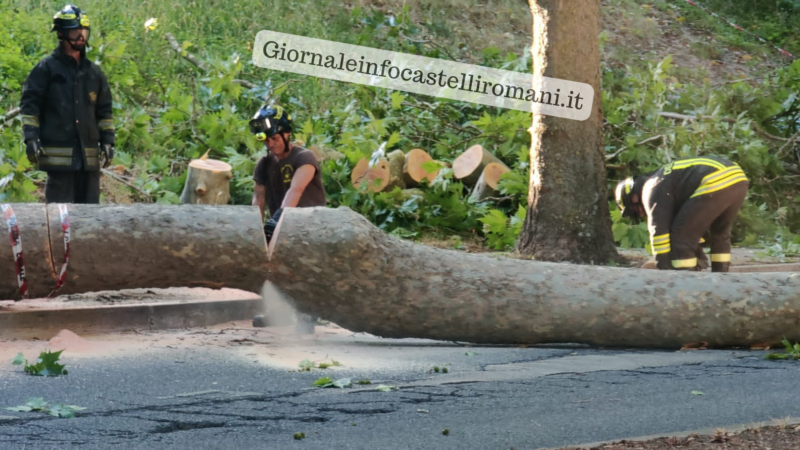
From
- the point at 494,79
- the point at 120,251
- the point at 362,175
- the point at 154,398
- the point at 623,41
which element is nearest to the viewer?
the point at 154,398

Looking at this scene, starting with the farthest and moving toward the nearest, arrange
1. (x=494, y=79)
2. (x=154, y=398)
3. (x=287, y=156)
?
(x=494, y=79)
(x=287, y=156)
(x=154, y=398)

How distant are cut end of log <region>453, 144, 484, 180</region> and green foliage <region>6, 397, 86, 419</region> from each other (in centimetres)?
674

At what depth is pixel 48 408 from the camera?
4.45 meters

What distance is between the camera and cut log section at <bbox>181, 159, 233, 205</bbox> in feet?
29.1

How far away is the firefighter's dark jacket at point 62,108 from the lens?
7.51 m

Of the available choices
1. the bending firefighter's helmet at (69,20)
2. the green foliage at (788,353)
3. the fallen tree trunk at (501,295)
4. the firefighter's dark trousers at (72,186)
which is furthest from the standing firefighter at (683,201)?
the bending firefighter's helmet at (69,20)

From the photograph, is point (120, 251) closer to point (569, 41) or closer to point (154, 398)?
point (154, 398)

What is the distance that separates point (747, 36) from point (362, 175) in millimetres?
14129

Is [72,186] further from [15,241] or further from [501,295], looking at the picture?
[501,295]

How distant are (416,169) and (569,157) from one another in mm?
2293

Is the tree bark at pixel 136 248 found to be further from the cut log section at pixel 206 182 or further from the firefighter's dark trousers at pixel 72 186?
the cut log section at pixel 206 182

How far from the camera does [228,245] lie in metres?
5.70

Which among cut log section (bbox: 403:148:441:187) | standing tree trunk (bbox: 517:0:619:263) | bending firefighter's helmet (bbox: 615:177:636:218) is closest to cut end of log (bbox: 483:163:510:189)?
cut log section (bbox: 403:148:441:187)

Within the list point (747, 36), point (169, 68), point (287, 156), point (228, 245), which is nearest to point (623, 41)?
point (747, 36)
